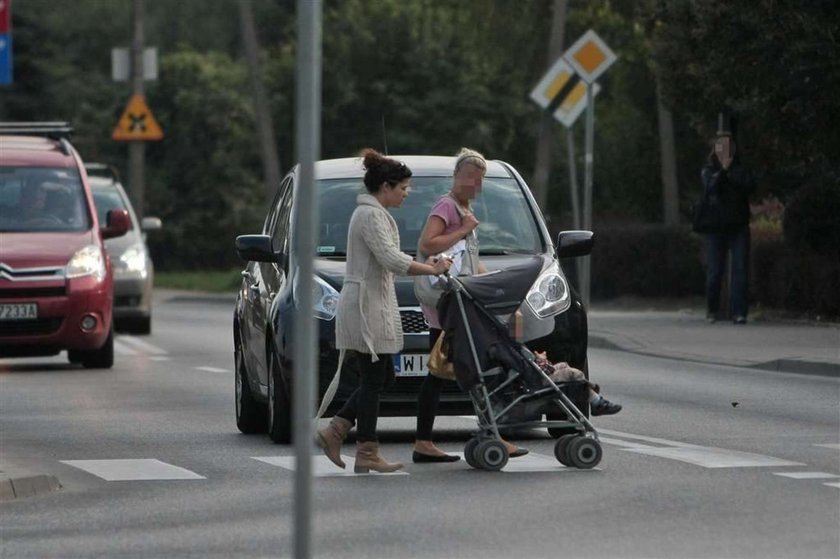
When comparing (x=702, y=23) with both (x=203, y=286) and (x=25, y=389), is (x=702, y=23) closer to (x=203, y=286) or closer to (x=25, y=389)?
(x=25, y=389)

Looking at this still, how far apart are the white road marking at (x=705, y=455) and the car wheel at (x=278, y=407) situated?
5.71ft

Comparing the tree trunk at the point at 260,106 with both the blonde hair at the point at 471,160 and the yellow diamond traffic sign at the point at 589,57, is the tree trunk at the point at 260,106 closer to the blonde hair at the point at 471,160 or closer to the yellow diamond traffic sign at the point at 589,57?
the yellow diamond traffic sign at the point at 589,57

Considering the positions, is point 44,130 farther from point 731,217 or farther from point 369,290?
point 369,290

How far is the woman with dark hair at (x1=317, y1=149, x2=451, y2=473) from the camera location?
1173 centimetres

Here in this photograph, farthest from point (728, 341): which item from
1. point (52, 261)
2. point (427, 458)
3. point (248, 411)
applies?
point (427, 458)

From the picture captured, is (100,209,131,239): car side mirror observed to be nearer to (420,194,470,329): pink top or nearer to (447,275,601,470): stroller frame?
(420,194,470,329): pink top

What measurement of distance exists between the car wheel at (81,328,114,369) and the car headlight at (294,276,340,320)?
26.0 ft

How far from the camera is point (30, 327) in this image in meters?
20.2

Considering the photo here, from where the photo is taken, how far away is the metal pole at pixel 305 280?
662 centimetres

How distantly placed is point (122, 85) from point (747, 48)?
44.6 metres

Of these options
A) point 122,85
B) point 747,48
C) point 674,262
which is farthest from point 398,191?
point 122,85

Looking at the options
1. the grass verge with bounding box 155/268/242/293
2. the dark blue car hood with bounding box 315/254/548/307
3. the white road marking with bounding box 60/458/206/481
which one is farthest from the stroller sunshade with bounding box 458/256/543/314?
the grass verge with bounding box 155/268/242/293

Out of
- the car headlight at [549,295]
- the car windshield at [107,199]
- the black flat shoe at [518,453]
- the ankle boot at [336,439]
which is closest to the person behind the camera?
the ankle boot at [336,439]

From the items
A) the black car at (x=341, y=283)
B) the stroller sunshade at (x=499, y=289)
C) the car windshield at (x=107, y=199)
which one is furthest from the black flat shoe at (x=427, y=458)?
the car windshield at (x=107, y=199)
